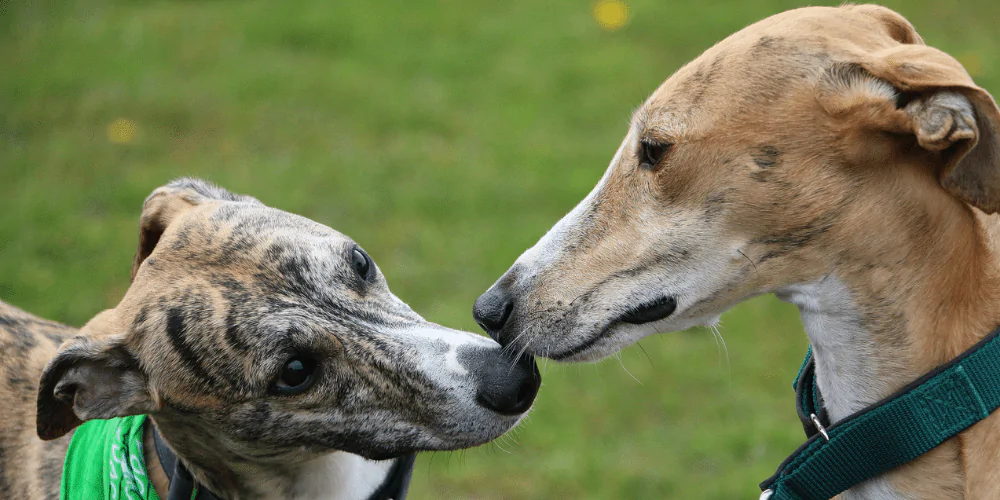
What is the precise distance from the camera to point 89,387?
2.79 meters

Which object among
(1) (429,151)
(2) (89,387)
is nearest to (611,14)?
(1) (429,151)

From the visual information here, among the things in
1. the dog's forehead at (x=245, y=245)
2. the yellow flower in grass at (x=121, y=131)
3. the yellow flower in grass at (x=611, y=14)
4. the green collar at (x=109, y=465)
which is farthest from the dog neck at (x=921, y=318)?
the yellow flower in grass at (x=611, y=14)

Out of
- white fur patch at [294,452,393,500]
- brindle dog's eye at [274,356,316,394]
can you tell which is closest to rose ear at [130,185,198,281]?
brindle dog's eye at [274,356,316,394]

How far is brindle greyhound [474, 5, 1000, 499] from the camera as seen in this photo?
2.48 metres

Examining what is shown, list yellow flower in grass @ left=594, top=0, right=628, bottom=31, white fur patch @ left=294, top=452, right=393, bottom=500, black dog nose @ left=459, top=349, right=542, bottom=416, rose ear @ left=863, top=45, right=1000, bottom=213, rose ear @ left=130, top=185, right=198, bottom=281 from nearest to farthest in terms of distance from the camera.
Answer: rose ear @ left=863, top=45, right=1000, bottom=213 → black dog nose @ left=459, top=349, right=542, bottom=416 → white fur patch @ left=294, top=452, right=393, bottom=500 → rose ear @ left=130, top=185, right=198, bottom=281 → yellow flower in grass @ left=594, top=0, right=628, bottom=31

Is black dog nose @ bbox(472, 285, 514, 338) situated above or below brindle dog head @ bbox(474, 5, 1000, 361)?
below

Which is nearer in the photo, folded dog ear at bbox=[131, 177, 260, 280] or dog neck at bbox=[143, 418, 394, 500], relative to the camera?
dog neck at bbox=[143, 418, 394, 500]

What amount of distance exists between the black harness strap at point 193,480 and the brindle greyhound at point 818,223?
0.69 m

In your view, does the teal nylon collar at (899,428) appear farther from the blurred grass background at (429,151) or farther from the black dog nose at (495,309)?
the blurred grass background at (429,151)

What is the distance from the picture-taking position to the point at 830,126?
259cm

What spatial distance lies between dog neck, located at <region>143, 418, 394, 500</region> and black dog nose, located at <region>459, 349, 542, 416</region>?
2.11 feet

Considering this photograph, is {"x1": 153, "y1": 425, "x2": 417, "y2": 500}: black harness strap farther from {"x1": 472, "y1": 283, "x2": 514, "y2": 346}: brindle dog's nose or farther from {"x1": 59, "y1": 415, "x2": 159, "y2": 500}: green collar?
{"x1": 472, "y1": 283, "x2": 514, "y2": 346}: brindle dog's nose

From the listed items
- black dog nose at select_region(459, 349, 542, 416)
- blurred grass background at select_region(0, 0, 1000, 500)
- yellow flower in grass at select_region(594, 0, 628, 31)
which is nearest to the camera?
black dog nose at select_region(459, 349, 542, 416)

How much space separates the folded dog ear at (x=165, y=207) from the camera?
3.26m
